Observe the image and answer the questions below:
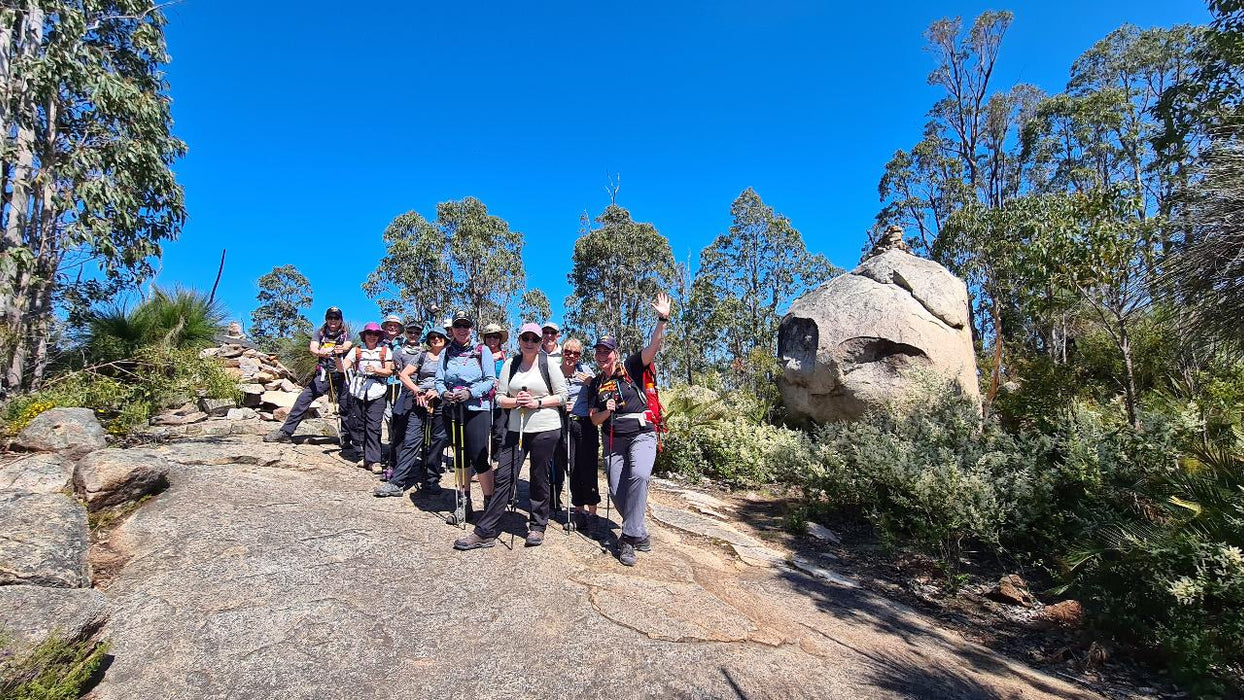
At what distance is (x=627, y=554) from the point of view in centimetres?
455

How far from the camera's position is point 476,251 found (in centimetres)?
2453

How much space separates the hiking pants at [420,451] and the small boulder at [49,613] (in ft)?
9.89

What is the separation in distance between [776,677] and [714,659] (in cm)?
33

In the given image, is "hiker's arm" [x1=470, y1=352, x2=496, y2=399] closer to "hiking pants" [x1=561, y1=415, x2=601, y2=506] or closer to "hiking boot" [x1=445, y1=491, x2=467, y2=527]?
"hiking pants" [x1=561, y1=415, x2=601, y2=506]

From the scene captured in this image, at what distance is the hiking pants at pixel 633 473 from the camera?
4617 mm

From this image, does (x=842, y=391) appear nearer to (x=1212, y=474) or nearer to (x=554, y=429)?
(x=1212, y=474)

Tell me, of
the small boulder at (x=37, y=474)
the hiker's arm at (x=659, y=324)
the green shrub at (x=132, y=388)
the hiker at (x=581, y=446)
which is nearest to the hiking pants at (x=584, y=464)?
the hiker at (x=581, y=446)

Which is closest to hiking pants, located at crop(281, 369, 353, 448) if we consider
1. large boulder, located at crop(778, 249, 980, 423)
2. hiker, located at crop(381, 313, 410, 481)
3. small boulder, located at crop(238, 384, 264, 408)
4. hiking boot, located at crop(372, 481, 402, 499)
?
hiker, located at crop(381, 313, 410, 481)

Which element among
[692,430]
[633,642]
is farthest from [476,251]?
[633,642]

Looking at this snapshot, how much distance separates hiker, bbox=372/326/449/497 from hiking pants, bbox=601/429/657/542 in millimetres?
1936

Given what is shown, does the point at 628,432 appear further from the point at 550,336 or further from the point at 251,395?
the point at 251,395

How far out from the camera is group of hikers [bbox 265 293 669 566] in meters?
4.57

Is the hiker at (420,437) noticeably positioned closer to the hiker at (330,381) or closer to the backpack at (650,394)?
the hiker at (330,381)

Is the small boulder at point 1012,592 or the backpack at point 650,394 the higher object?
the backpack at point 650,394
